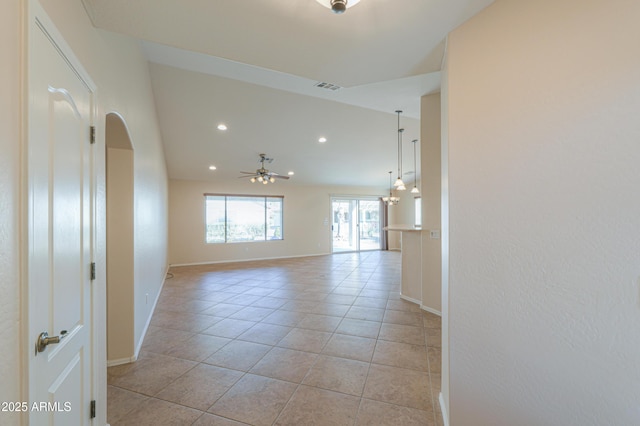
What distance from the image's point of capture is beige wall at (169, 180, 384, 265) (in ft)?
25.9

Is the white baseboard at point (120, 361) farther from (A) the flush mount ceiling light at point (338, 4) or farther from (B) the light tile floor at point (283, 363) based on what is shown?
(A) the flush mount ceiling light at point (338, 4)

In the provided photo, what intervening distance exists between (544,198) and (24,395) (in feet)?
7.27

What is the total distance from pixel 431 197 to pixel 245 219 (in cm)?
621

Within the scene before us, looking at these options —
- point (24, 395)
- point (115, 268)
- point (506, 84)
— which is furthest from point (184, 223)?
point (506, 84)

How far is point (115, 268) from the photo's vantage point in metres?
2.71

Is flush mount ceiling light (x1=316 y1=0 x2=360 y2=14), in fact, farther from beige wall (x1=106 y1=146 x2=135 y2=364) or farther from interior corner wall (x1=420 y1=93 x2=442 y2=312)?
interior corner wall (x1=420 y1=93 x2=442 y2=312)

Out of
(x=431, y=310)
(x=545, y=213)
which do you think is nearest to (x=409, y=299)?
(x=431, y=310)

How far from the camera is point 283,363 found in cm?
272

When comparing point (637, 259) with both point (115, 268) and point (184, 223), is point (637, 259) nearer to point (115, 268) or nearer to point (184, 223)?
point (115, 268)

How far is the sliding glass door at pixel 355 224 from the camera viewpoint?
10.4m

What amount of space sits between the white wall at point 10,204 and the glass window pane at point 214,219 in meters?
7.66

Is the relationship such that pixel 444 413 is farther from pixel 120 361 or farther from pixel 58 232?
pixel 120 361

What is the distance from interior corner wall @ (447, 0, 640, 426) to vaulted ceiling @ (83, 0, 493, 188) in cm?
41

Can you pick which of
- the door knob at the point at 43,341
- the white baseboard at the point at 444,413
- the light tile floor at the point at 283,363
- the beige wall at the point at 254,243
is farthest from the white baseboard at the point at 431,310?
the beige wall at the point at 254,243
